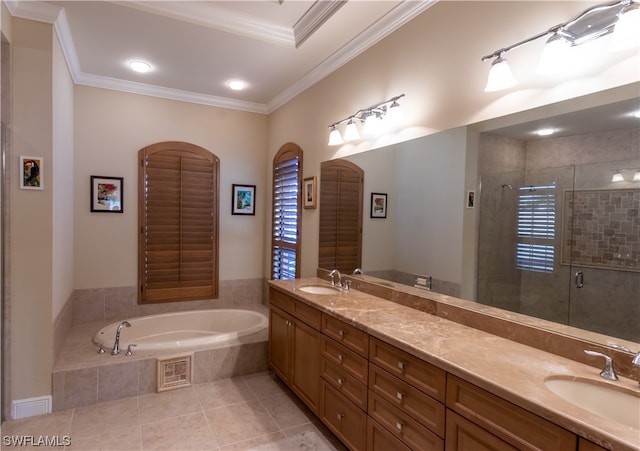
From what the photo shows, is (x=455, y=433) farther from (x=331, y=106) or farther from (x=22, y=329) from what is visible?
(x=22, y=329)

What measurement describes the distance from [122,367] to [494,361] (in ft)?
8.83

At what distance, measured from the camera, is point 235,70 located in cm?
332

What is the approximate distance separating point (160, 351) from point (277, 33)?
9.06 feet

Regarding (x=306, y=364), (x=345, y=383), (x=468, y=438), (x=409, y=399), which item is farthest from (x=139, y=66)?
(x=468, y=438)

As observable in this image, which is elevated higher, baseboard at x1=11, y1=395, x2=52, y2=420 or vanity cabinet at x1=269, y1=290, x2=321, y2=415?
vanity cabinet at x1=269, y1=290, x2=321, y2=415

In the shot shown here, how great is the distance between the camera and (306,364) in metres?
2.44

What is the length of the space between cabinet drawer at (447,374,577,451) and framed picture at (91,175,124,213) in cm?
363

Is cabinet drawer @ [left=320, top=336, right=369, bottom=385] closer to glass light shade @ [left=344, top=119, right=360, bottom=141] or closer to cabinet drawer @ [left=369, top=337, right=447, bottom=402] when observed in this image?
cabinet drawer @ [left=369, top=337, right=447, bottom=402]

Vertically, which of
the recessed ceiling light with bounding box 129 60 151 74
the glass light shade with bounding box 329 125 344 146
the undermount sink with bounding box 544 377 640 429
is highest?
the recessed ceiling light with bounding box 129 60 151 74

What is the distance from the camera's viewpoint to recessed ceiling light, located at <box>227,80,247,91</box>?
362 cm

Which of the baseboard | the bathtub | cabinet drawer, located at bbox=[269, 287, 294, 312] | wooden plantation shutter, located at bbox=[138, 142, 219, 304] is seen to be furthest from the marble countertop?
wooden plantation shutter, located at bbox=[138, 142, 219, 304]

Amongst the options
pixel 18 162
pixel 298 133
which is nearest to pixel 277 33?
pixel 298 133

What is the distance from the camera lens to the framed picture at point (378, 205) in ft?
8.54

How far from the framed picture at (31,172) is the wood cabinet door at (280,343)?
1.94 m
